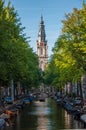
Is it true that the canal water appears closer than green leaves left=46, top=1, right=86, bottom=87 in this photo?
Yes

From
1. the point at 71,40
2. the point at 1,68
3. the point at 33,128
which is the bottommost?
the point at 33,128

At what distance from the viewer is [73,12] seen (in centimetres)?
7812

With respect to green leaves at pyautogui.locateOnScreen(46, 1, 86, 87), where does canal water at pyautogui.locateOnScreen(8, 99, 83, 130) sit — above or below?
below

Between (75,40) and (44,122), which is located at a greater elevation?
(75,40)

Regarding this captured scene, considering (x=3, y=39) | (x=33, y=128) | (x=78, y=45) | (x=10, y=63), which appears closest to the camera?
(x=33, y=128)

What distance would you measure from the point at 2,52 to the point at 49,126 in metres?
11.5

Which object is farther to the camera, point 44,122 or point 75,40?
point 75,40

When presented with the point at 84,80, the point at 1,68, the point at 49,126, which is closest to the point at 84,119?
the point at 49,126

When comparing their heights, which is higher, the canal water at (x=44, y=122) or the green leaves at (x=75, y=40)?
the green leaves at (x=75, y=40)

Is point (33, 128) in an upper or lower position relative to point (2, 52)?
lower

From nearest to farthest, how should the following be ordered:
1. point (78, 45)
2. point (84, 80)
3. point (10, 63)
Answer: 1. point (10, 63)
2. point (78, 45)
3. point (84, 80)

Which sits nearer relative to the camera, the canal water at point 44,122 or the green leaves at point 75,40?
the canal water at point 44,122

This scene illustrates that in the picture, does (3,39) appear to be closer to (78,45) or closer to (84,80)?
(78,45)

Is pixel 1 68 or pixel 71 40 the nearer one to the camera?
pixel 1 68
